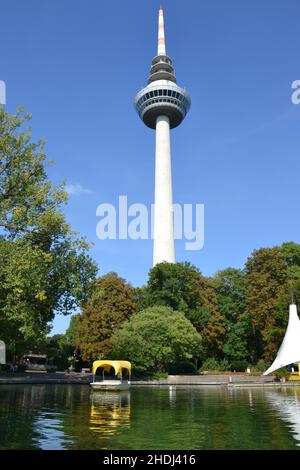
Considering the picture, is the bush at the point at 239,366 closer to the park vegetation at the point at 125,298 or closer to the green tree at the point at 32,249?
the park vegetation at the point at 125,298

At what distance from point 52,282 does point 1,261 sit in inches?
215

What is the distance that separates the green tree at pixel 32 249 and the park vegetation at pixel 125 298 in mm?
69

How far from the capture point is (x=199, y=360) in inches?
2783

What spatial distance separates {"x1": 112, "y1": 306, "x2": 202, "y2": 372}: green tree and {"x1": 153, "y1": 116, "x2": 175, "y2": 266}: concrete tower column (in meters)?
32.1

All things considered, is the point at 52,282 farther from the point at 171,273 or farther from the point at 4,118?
the point at 171,273

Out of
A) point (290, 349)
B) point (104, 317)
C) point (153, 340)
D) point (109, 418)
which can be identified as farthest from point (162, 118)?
point (109, 418)

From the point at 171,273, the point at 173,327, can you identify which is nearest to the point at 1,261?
the point at 173,327

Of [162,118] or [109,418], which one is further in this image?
[162,118]

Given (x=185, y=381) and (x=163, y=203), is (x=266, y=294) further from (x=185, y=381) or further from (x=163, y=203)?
(x=163, y=203)

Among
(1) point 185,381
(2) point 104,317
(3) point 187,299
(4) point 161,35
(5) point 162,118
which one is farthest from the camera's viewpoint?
(4) point 161,35

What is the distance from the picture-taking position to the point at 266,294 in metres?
64.8

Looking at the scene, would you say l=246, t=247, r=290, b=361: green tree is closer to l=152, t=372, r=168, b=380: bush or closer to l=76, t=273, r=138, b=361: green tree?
l=152, t=372, r=168, b=380: bush

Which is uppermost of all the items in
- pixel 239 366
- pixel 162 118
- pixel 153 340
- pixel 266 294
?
pixel 162 118

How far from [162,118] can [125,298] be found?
179ft
